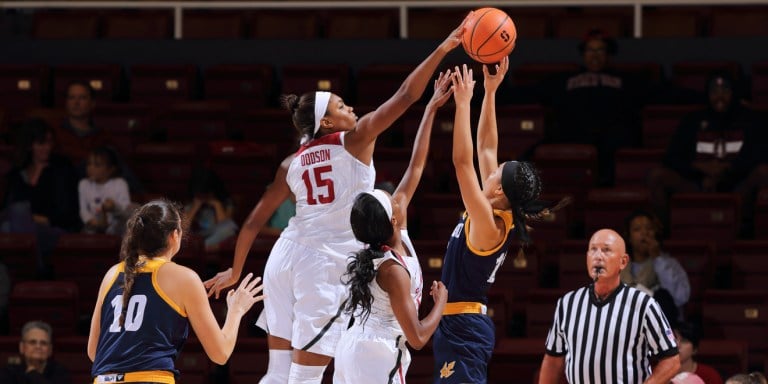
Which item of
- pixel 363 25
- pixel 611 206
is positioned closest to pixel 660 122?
pixel 611 206

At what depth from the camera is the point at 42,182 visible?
10797mm

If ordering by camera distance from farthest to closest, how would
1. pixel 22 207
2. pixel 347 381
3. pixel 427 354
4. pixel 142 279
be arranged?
pixel 22 207, pixel 427 354, pixel 347 381, pixel 142 279

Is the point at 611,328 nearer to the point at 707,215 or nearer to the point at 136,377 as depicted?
the point at 136,377

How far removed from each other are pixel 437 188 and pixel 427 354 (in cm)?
230

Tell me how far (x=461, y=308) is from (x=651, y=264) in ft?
11.3

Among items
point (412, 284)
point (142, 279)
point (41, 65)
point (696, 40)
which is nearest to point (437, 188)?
point (696, 40)

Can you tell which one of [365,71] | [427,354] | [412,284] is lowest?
[427,354]

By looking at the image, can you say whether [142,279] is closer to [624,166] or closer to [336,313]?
[336,313]

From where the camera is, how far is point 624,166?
36.3ft

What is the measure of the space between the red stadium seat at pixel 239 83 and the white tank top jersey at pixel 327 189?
573 cm

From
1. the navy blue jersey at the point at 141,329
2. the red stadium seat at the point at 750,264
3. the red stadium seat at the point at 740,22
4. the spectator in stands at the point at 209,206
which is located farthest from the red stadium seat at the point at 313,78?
the navy blue jersey at the point at 141,329

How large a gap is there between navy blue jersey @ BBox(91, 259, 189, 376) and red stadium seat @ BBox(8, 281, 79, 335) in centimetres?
448

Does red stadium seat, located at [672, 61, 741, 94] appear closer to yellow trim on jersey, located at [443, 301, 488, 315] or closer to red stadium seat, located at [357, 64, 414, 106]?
red stadium seat, located at [357, 64, 414, 106]

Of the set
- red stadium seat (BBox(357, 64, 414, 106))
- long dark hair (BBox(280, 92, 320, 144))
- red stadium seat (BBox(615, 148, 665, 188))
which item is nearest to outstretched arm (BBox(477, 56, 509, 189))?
long dark hair (BBox(280, 92, 320, 144))
